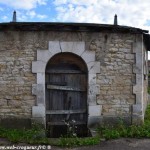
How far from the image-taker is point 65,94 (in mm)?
8672

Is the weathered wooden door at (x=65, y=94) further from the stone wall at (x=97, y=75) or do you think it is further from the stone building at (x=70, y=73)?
the stone wall at (x=97, y=75)

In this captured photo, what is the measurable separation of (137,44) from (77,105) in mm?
2704

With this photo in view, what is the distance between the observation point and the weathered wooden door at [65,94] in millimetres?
8578

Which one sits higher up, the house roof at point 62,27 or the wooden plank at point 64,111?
the house roof at point 62,27

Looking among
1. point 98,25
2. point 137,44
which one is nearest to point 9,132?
point 98,25

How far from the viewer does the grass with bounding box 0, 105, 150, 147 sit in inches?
277

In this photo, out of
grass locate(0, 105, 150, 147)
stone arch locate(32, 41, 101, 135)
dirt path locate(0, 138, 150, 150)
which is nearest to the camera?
dirt path locate(0, 138, 150, 150)

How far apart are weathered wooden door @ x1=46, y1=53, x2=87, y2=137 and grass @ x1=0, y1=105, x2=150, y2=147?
678 mm

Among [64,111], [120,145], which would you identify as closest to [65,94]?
[64,111]

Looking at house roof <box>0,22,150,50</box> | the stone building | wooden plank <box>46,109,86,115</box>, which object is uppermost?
house roof <box>0,22,150,50</box>

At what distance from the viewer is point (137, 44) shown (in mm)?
8625

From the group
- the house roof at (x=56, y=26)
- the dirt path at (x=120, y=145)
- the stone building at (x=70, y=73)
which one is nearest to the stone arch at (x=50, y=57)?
the stone building at (x=70, y=73)

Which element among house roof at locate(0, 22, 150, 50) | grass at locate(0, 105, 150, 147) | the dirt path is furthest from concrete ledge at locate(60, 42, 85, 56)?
the dirt path

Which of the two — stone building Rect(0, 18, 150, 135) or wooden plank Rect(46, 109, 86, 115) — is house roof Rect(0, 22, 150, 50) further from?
wooden plank Rect(46, 109, 86, 115)
